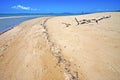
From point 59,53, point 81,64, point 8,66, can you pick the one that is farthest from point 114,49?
point 8,66

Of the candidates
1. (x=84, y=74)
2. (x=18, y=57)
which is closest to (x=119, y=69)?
(x=84, y=74)

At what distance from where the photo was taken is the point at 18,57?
6.98 metres

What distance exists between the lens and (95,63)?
4.99m

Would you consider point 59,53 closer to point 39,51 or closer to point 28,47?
point 39,51

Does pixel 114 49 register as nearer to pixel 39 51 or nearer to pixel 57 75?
pixel 57 75

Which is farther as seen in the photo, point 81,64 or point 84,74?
point 81,64

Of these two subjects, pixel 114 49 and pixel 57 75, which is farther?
pixel 114 49

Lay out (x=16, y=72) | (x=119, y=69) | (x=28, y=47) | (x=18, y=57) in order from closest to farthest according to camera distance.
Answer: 1. (x=119, y=69)
2. (x=16, y=72)
3. (x=18, y=57)
4. (x=28, y=47)

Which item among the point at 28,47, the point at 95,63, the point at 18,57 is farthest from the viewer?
the point at 28,47

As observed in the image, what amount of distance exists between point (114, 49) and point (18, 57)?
4535mm

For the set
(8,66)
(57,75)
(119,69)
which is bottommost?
(8,66)

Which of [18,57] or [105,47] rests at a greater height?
[105,47]

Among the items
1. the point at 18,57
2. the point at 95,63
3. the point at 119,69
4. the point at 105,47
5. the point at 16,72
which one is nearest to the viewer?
the point at 119,69

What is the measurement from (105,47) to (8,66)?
447 centimetres
